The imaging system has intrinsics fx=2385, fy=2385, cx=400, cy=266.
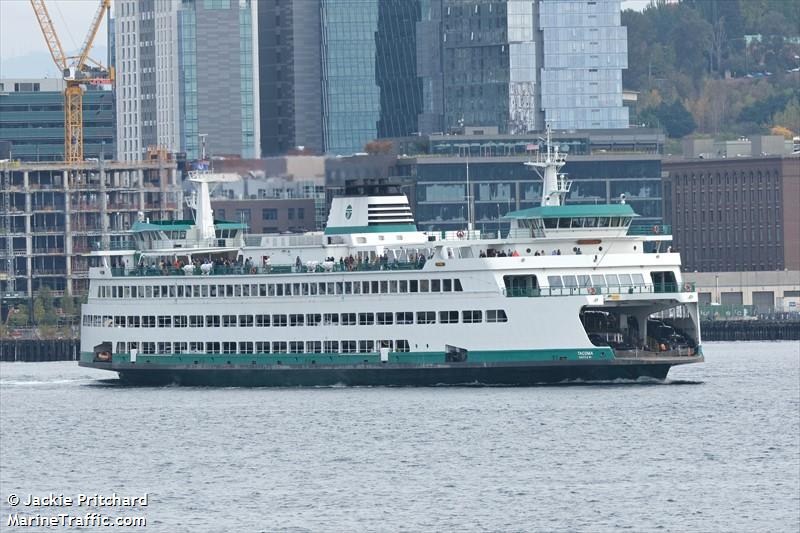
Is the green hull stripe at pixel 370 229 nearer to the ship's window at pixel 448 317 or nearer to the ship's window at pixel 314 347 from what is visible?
the ship's window at pixel 314 347

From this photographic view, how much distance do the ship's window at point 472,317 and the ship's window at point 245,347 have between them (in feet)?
35.8

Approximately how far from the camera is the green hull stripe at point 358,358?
9706cm

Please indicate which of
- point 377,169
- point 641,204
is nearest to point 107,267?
point 377,169

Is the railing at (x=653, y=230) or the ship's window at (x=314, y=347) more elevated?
the railing at (x=653, y=230)

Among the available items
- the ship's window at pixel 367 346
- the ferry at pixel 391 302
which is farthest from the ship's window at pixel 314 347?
the ship's window at pixel 367 346

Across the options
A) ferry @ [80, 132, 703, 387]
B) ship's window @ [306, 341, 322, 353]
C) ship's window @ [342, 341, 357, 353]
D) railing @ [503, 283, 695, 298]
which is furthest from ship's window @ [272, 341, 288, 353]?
railing @ [503, 283, 695, 298]

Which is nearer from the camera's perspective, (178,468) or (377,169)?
(178,468)

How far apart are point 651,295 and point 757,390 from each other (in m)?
6.57

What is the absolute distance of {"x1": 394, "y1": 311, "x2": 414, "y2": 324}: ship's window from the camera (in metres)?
101

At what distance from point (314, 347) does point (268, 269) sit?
14.1ft

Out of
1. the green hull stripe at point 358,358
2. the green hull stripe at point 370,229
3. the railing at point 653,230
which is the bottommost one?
the green hull stripe at point 358,358

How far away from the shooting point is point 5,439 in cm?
8819

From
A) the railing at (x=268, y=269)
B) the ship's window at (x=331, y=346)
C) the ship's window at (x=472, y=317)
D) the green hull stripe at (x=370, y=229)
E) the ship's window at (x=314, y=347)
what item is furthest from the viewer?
the green hull stripe at (x=370, y=229)

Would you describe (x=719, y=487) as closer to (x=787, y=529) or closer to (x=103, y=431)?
(x=787, y=529)
